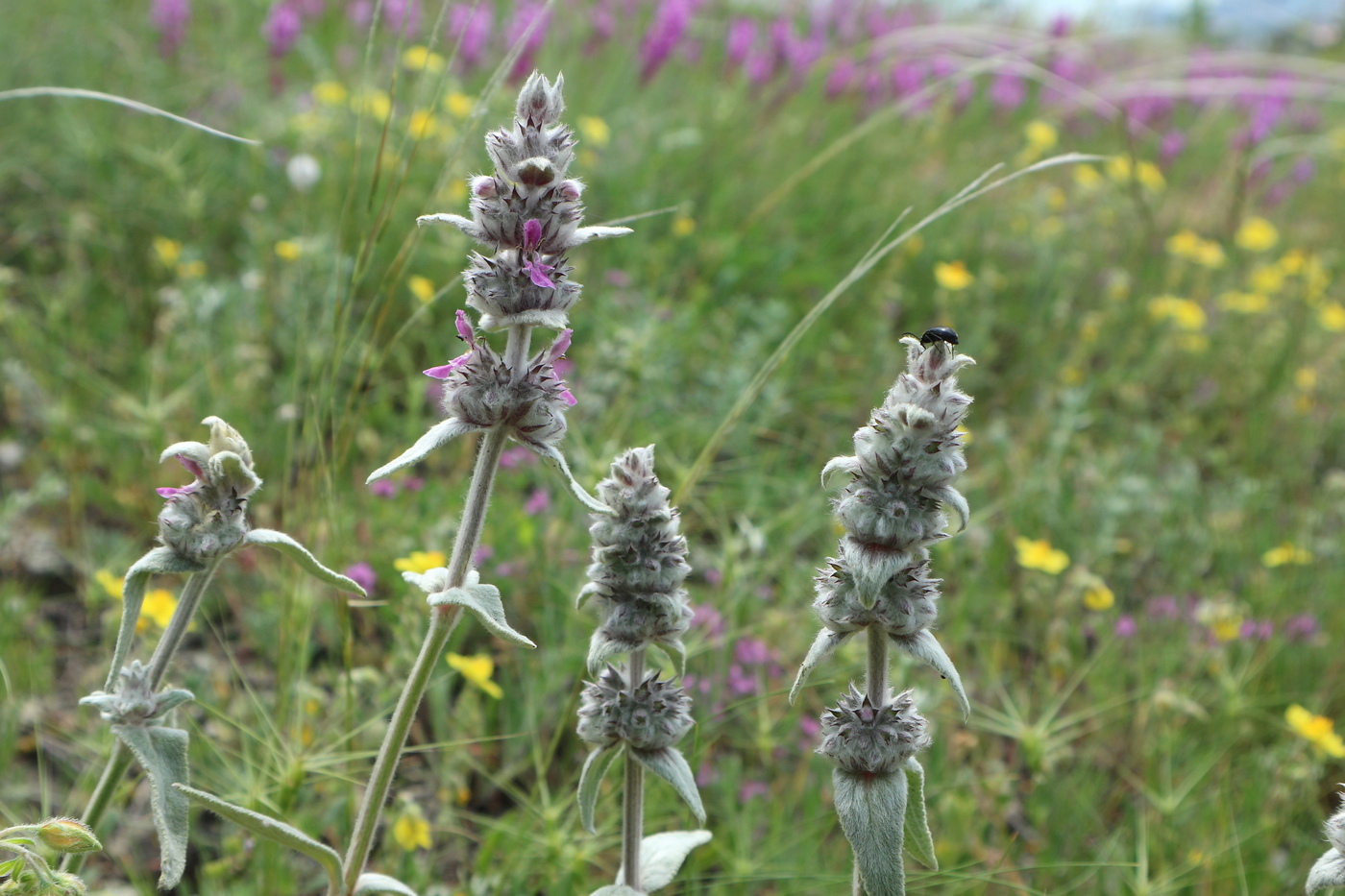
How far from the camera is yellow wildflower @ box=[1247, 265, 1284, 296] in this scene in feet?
18.3

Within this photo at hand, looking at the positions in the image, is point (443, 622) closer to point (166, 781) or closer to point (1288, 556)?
point (166, 781)

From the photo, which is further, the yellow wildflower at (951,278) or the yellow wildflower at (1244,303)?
the yellow wildflower at (1244,303)

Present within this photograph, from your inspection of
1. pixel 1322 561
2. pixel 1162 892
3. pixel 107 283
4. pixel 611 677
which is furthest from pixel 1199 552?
pixel 107 283

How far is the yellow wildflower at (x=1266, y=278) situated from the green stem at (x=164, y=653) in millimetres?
5693

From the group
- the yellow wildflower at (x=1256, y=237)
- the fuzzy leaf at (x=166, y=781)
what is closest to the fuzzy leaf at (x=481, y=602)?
the fuzzy leaf at (x=166, y=781)

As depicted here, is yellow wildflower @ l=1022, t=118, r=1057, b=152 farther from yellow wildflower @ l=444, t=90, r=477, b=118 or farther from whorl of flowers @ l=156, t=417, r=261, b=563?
whorl of flowers @ l=156, t=417, r=261, b=563

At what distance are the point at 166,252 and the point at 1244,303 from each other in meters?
4.89

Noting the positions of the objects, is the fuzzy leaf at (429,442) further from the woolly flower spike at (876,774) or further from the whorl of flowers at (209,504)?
the woolly flower spike at (876,774)

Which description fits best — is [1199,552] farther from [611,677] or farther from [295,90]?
[295,90]

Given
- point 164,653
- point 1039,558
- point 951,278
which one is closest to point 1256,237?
point 951,278

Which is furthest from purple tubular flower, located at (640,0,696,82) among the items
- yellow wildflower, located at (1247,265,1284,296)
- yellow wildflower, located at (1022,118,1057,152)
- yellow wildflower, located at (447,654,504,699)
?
yellow wildflower, located at (447,654,504,699)

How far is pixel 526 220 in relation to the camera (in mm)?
1342

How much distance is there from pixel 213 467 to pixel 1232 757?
8.48 feet

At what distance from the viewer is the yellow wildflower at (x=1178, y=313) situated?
5008 mm
